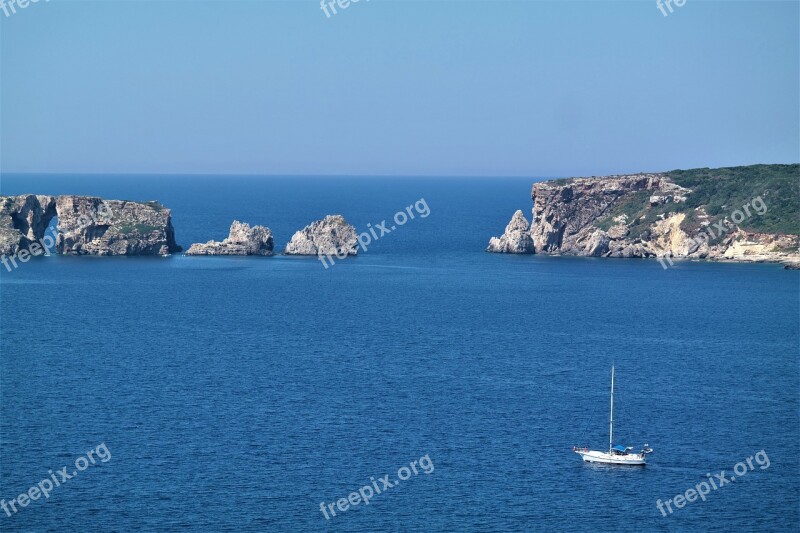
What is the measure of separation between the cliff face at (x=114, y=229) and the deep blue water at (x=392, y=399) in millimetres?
17752

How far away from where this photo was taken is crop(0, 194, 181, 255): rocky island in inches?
5743

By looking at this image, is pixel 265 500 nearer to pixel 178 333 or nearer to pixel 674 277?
pixel 178 333

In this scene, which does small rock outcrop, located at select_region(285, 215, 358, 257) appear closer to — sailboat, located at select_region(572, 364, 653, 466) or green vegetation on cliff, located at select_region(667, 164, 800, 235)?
green vegetation on cliff, located at select_region(667, 164, 800, 235)

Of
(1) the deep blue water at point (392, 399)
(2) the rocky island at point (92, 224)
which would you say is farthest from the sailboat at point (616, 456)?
(2) the rocky island at point (92, 224)

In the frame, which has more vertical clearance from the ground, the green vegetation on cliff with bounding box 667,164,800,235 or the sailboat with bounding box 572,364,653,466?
the green vegetation on cliff with bounding box 667,164,800,235

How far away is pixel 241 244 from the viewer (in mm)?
152000

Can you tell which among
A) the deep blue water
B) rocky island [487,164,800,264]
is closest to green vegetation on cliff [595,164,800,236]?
rocky island [487,164,800,264]

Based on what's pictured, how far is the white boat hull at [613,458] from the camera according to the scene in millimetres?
63406

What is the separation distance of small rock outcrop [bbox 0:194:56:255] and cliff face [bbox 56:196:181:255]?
2435mm

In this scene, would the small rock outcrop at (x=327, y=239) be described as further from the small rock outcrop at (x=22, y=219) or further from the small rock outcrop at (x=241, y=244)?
the small rock outcrop at (x=22, y=219)

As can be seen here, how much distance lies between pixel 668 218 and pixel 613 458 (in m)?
94.1

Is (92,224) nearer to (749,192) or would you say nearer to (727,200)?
(727,200)

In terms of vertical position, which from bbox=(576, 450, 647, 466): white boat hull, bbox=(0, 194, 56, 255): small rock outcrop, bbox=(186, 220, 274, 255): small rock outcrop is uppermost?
bbox=(0, 194, 56, 255): small rock outcrop

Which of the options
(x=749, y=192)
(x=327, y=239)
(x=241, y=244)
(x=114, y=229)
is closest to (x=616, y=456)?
(x=327, y=239)
